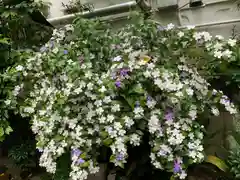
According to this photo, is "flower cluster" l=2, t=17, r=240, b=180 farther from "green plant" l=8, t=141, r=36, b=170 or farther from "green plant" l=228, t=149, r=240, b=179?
"green plant" l=8, t=141, r=36, b=170

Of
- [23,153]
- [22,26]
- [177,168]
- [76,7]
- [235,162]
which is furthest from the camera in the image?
[76,7]

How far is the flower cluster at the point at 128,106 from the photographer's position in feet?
6.50

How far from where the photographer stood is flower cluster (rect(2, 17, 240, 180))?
198cm

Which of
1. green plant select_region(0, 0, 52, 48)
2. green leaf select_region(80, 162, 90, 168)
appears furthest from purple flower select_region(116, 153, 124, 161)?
green plant select_region(0, 0, 52, 48)

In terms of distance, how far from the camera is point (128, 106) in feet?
6.67

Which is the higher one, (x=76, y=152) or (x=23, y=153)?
(x=76, y=152)

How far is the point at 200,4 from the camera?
2.72m

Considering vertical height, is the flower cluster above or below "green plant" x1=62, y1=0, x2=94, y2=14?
below

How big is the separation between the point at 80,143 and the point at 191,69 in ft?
2.53

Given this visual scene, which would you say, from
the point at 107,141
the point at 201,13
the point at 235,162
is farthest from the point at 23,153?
the point at 201,13

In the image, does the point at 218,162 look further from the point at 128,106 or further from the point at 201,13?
the point at 201,13

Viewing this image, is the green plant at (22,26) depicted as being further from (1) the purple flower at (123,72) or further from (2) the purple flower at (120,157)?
(2) the purple flower at (120,157)

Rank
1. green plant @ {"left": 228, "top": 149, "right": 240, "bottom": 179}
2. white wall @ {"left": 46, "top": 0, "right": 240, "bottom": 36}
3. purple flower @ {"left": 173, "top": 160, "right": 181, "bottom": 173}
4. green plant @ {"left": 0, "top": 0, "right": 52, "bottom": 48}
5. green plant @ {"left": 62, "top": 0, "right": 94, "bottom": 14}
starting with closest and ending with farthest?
purple flower @ {"left": 173, "top": 160, "right": 181, "bottom": 173}, green plant @ {"left": 228, "top": 149, "right": 240, "bottom": 179}, white wall @ {"left": 46, "top": 0, "right": 240, "bottom": 36}, green plant @ {"left": 0, "top": 0, "right": 52, "bottom": 48}, green plant @ {"left": 62, "top": 0, "right": 94, "bottom": 14}

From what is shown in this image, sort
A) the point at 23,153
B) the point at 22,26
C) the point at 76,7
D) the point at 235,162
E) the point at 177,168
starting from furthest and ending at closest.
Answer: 1. the point at 76,7
2. the point at 22,26
3. the point at 23,153
4. the point at 235,162
5. the point at 177,168
